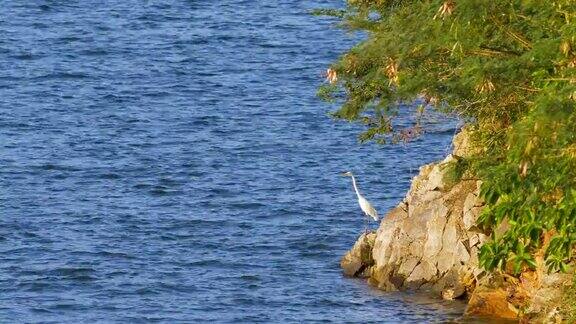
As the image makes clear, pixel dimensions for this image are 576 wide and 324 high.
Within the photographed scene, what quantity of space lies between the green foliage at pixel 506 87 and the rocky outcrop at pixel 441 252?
5.54 ft

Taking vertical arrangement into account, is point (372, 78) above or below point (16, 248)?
above

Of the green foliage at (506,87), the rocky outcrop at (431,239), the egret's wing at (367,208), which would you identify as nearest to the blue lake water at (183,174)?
the rocky outcrop at (431,239)

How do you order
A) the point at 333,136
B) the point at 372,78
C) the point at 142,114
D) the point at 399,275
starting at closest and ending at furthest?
the point at 372,78
the point at 399,275
the point at 333,136
the point at 142,114

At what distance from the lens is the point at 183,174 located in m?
45.1

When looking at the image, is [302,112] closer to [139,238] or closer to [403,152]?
[403,152]

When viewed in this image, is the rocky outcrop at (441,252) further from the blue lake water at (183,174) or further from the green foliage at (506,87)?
the green foliage at (506,87)

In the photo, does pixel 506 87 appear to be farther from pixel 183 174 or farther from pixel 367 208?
pixel 183 174

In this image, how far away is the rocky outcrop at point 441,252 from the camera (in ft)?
98.6

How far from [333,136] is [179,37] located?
18797mm

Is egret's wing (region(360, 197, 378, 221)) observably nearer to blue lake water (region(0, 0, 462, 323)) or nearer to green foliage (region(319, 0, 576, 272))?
blue lake water (region(0, 0, 462, 323))

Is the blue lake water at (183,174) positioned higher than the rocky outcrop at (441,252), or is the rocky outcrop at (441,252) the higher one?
the rocky outcrop at (441,252)

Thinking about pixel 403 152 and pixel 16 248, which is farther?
pixel 403 152

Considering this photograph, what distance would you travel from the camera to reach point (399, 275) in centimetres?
3334

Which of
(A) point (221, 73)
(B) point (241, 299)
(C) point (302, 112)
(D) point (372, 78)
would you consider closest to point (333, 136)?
(C) point (302, 112)
